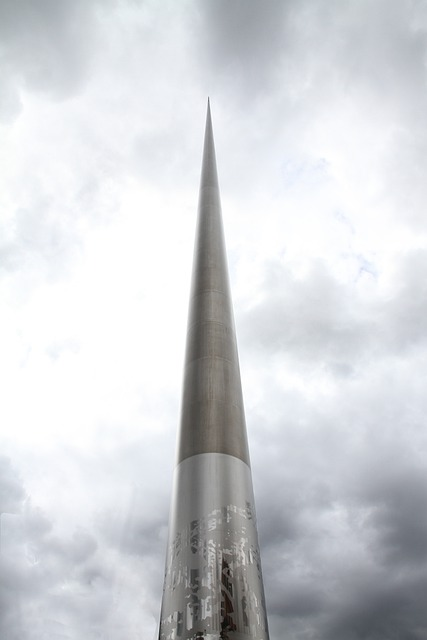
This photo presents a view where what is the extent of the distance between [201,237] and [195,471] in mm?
12426

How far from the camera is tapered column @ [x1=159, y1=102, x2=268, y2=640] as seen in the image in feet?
38.6

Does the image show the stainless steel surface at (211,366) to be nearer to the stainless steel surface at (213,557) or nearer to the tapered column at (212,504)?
the tapered column at (212,504)

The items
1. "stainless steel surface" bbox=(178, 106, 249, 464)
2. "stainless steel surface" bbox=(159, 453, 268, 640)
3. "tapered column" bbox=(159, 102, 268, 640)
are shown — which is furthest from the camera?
"stainless steel surface" bbox=(178, 106, 249, 464)

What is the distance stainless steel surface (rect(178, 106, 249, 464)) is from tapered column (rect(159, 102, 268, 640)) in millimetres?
38

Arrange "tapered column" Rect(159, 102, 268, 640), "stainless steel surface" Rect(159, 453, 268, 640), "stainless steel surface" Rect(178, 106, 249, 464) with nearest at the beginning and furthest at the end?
"stainless steel surface" Rect(159, 453, 268, 640)
"tapered column" Rect(159, 102, 268, 640)
"stainless steel surface" Rect(178, 106, 249, 464)

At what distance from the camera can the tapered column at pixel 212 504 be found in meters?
11.8

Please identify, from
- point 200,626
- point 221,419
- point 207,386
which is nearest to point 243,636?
point 200,626

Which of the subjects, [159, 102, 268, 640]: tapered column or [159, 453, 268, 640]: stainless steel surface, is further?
[159, 102, 268, 640]: tapered column

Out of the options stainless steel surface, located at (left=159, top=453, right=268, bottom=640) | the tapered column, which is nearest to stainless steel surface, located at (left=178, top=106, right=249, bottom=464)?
the tapered column

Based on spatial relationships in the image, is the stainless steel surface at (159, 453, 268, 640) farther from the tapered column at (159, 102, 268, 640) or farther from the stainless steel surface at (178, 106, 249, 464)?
the stainless steel surface at (178, 106, 249, 464)

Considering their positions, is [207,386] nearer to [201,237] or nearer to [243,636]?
[243,636]

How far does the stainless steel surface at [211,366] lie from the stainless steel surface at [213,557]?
748 mm

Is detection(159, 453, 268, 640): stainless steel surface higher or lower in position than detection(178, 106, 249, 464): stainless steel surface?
lower

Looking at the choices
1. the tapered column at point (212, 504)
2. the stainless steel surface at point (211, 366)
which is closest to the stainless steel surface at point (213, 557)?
the tapered column at point (212, 504)
